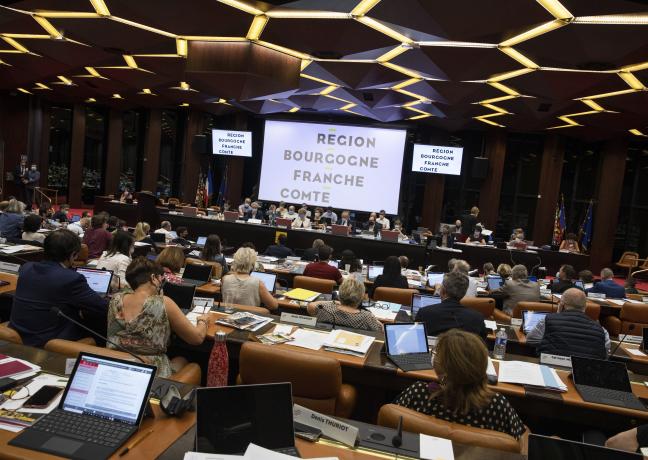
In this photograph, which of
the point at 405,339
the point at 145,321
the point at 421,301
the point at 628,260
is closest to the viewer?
the point at 145,321

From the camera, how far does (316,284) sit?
565cm

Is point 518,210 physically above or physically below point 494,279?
above

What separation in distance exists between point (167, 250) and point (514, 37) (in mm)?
5101

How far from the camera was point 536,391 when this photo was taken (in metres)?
2.94

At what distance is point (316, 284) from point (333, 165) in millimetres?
10521

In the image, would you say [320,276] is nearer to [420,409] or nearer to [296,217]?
[420,409]

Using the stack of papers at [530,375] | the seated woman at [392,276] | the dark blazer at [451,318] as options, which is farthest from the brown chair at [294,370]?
the seated woman at [392,276]

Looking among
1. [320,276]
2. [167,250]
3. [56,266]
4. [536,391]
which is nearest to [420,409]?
[536,391]

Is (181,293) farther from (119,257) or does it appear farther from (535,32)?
(535,32)

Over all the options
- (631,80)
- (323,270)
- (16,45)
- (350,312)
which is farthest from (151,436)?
(16,45)

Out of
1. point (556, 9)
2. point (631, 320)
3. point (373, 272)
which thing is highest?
point (556, 9)

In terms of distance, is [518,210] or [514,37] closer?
[514,37]

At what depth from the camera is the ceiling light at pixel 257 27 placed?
663 cm

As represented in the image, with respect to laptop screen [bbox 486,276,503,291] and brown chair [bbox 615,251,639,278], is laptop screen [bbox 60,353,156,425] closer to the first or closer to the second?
laptop screen [bbox 486,276,503,291]
